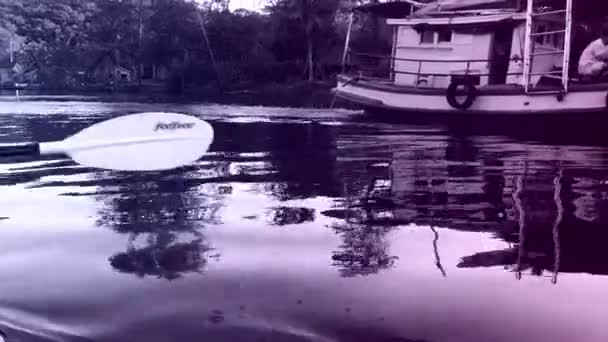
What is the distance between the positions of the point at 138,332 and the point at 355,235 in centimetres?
215

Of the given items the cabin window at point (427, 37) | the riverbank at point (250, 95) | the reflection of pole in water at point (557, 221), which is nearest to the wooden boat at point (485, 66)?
the cabin window at point (427, 37)

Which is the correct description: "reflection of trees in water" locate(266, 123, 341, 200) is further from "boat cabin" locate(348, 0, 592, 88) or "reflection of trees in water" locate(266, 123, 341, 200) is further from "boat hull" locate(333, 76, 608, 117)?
"boat cabin" locate(348, 0, 592, 88)

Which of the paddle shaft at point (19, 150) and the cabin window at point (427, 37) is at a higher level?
the cabin window at point (427, 37)

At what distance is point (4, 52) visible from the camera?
42.3 metres

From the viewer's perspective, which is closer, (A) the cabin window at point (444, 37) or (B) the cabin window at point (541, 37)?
(B) the cabin window at point (541, 37)

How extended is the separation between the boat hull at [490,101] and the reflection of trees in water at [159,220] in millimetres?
8077

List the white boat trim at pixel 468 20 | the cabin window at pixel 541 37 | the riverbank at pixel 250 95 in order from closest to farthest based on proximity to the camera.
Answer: the white boat trim at pixel 468 20
the cabin window at pixel 541 37
the riverbank at pixel 250 95

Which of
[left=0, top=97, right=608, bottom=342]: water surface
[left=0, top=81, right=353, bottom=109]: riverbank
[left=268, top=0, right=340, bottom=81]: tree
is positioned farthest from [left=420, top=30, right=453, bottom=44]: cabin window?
[left=268, top=0, right=340, bottom=81]: tree

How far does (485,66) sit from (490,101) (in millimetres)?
1886

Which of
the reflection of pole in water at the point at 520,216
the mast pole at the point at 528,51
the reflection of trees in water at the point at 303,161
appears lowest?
the reflection of trees in water at the point at 303,161

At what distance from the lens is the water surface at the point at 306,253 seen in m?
2.99

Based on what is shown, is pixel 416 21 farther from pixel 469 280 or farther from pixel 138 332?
pixel 138 332

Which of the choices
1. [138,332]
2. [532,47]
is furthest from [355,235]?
[532,47]

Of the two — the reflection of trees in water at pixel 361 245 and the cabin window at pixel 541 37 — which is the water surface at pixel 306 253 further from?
the cabin window at pixel 541 37
